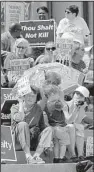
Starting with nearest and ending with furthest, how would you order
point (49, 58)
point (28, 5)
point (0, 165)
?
point (0, 165), point (49, 58), point (28, 5)

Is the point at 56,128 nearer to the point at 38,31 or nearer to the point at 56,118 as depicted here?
the point at 56,118

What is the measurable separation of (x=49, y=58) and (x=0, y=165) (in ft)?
9.89

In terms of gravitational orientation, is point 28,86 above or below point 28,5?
below

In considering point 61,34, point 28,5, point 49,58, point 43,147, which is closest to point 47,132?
point 43,147

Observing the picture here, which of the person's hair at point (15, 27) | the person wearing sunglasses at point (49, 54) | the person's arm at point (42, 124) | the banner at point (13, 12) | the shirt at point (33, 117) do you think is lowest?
the person's arm at point (42, 124)

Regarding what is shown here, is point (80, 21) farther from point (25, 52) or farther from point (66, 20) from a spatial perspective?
point (25, 52)

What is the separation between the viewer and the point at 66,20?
14969 millimetres

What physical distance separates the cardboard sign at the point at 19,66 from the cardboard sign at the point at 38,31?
1.60m

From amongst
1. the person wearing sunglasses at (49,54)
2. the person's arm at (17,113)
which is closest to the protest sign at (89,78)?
the person wearing sunglasses at (49,54)

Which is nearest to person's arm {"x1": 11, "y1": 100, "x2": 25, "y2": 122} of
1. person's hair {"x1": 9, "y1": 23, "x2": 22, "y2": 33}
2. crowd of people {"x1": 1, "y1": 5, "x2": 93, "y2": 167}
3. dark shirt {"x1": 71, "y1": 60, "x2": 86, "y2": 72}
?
crowd of people {"x1": 1, "y1": 5, "x2": 93, "y2": 167}

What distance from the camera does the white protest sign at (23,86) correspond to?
1184 centimetres

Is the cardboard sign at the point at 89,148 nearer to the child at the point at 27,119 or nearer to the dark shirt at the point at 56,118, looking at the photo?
the dark shirt at the point at 56,118

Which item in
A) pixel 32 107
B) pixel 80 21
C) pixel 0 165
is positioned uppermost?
pixel 80 21

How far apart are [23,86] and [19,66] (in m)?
1.32
